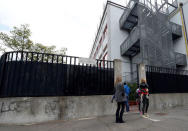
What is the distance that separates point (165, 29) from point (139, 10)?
3.90 meters

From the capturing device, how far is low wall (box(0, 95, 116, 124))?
4172 mm

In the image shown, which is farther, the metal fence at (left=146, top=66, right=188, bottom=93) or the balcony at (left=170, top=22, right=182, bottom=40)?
the balcony at (left=170, top=22, right=182, bottom=40)

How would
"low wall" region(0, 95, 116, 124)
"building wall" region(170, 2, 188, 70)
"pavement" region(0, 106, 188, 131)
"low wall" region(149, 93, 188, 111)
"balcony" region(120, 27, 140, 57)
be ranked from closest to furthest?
"pavement" region(0, 106, 188, 131)
"low wall" region(0, 95, 116, 124)
"low wall" region(149, 93, 188, 111)
"balcony" region(120, 27, 140, 57)
"building wall" region(170, 2, 188, 70)

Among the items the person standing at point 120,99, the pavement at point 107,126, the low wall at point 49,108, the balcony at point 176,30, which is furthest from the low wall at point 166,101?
the balcony at point 176,30

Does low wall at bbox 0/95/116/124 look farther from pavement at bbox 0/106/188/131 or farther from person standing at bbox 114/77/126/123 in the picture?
person standing at bbox 114/77/126/123

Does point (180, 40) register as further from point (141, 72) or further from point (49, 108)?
point (49, 108)

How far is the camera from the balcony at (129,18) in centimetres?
1319

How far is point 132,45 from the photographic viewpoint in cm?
1251

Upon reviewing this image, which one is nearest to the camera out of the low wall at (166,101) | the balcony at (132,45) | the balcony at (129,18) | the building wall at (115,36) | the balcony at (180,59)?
the low wall at (166,101)

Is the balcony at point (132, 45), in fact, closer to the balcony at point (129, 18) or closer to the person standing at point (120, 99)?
the balcony at point (129, 18)

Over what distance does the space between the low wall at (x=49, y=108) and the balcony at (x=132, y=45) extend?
9.21 m

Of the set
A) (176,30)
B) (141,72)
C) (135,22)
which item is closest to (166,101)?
(141,72)

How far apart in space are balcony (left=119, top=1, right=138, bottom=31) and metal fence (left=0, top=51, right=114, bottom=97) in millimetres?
10926

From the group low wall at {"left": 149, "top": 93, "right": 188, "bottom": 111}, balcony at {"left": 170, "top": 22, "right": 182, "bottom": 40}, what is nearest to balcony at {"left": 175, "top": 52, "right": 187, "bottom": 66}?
balcony at {"left": 170, "top": 22, "right": 182, "bottom": 40}
